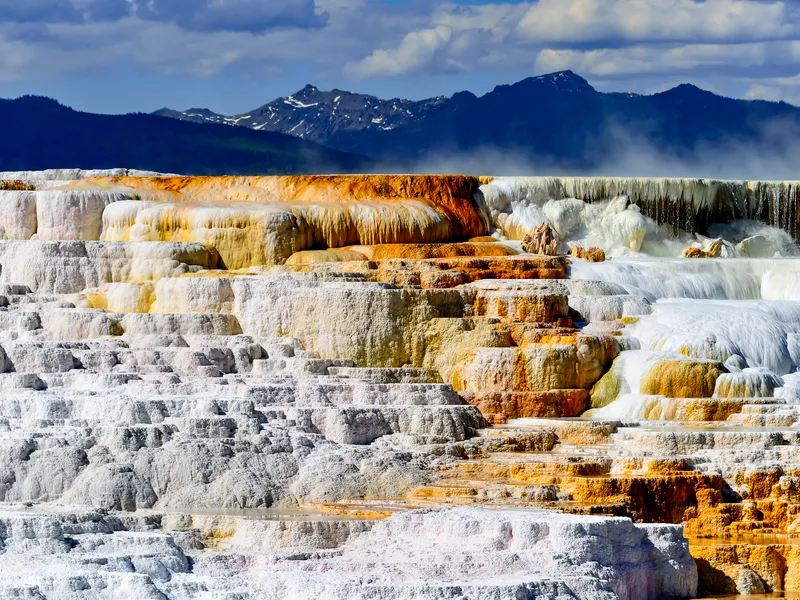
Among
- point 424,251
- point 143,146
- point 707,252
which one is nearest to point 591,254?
point 424,251

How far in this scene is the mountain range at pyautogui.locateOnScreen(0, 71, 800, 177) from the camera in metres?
94.1

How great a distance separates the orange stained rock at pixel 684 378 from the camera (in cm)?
3481

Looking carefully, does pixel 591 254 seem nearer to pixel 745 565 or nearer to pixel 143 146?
pixel 745 565

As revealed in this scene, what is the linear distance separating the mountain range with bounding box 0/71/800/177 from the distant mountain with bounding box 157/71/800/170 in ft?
0.26

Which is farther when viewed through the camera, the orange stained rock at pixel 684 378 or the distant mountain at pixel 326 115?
the distant mountain at pixel 326 115

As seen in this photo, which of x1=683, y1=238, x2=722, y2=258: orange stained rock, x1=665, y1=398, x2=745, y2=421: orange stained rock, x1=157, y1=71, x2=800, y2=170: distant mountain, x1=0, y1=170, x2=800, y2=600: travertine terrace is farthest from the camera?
x1=157, y1=71, x2=800, y2=170: distant mountain

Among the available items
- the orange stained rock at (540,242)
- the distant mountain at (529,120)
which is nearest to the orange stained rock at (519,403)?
the orange stained rock at (540,242)

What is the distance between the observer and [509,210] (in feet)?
147

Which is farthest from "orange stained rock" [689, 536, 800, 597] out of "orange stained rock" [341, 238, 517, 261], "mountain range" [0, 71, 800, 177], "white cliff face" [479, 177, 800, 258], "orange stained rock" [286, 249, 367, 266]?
"mountain range" [0, 71, 800, 177]

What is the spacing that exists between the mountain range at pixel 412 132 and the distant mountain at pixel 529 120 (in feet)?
0.26

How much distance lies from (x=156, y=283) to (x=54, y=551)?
580 inches

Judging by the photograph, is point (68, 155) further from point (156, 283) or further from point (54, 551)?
point (54, 551)

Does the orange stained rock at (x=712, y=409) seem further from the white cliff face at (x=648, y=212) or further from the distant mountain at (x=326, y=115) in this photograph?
the distant mountain at (x=326, y=115)

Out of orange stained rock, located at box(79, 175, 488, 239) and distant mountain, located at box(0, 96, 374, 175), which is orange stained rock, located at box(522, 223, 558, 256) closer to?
orange stained rock, located at box(79, 175, 488, 239)
